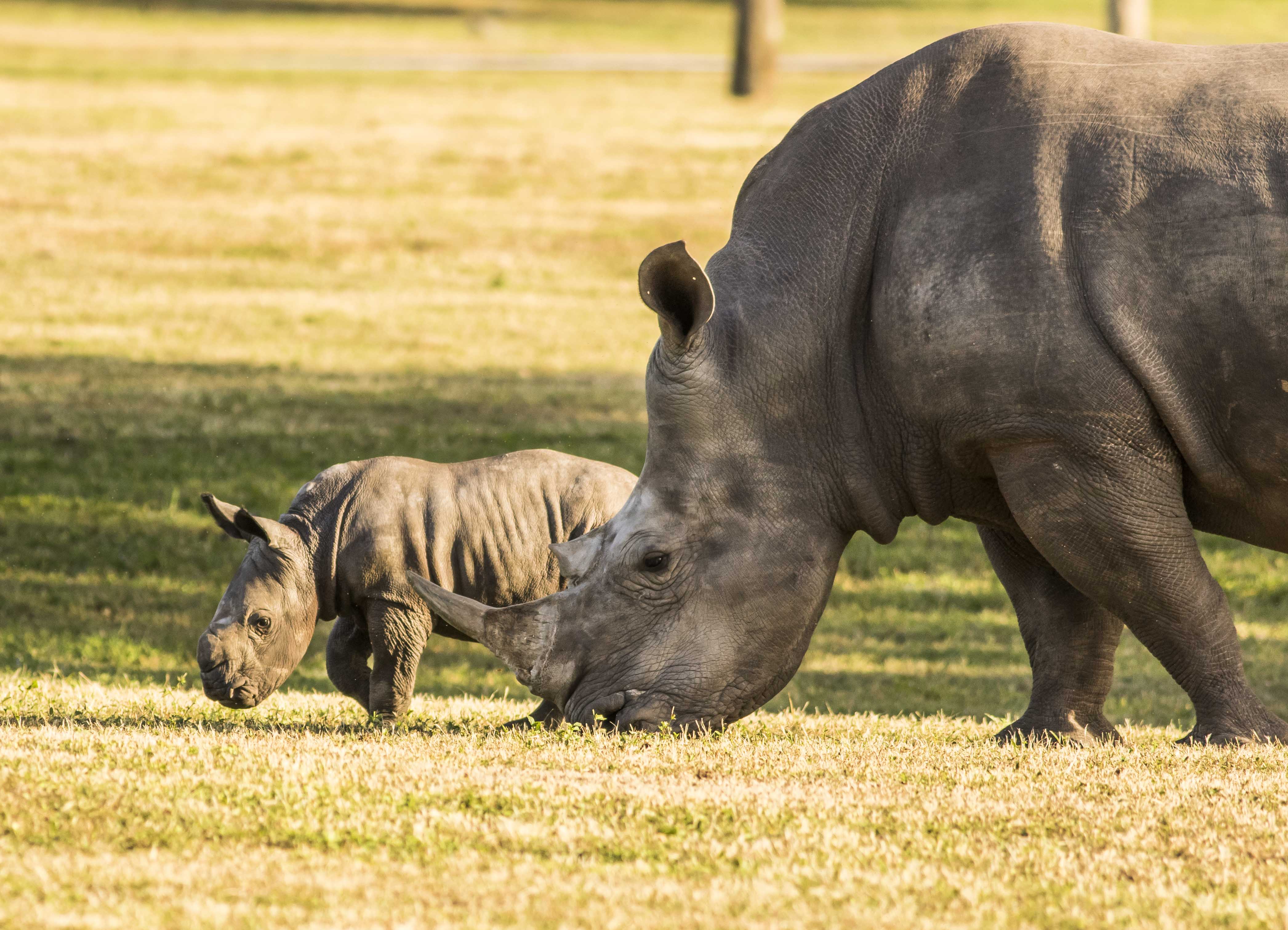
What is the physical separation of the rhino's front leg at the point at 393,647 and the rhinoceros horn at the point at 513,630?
3.28 ft

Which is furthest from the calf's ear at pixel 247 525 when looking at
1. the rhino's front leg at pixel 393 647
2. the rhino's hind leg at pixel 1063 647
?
the rhino's hind leg at pixel 1063 647

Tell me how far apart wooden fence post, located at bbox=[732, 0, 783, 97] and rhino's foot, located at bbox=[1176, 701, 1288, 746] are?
110 ft

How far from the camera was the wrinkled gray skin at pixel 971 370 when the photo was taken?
6637mm

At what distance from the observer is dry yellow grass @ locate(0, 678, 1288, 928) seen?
4617 mm

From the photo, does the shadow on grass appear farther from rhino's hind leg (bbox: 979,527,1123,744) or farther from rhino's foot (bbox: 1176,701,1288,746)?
rhino's foot (bbox: 1176,701,1288,746)

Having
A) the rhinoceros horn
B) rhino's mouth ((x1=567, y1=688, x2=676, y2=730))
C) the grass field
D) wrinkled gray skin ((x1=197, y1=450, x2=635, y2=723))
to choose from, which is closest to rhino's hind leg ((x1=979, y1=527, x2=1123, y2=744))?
the grass field

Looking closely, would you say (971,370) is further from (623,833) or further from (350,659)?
(350,659)

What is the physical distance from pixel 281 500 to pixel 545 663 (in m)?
7.43

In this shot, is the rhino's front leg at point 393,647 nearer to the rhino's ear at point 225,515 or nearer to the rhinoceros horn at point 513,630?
the rhino's ear at point 225,515

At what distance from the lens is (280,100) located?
36688 millimetres

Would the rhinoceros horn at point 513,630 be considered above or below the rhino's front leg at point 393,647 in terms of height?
above

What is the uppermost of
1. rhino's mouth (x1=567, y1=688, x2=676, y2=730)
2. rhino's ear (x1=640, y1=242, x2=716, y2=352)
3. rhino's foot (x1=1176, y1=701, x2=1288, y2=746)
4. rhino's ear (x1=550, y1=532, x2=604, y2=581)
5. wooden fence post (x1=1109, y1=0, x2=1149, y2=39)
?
wooden fence post (x1=1109, y1=0, x2=1149, y2=39)

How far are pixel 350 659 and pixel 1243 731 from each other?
165 inches

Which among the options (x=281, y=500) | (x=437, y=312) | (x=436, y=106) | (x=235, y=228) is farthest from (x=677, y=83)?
(x=281, y=500)
